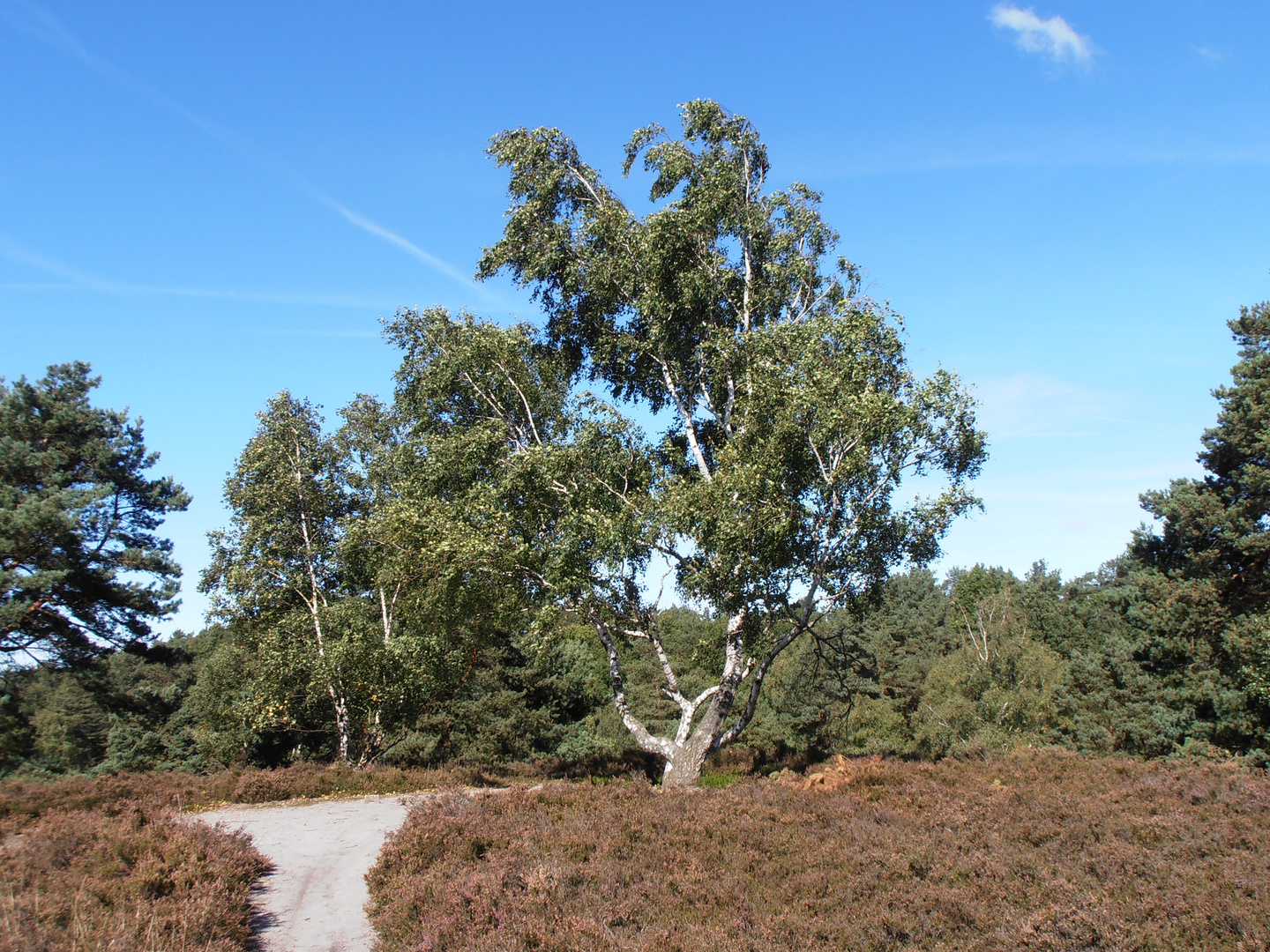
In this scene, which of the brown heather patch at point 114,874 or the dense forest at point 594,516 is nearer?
the brown heather patch at point 114,874

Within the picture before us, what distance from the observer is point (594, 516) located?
16.6 meters

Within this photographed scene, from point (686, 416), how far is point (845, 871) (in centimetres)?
1290

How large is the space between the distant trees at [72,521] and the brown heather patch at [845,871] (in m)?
17.6

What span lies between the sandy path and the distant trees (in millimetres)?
12184

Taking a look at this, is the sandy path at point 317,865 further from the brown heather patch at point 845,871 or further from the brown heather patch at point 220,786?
the brown heather patch at point 220,786

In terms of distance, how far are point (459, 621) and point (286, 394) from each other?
13008mm

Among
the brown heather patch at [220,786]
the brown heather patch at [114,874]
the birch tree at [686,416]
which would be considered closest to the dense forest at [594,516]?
the birch tree at [686,416]

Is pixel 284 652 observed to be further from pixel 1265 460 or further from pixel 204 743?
pixel 1265 460

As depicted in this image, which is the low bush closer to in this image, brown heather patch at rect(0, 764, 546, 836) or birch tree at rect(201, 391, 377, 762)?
brown heather patch at rect(0, 764, 546, 836)

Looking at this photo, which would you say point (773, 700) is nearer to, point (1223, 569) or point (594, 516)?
point (1223, 569)

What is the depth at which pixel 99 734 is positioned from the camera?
50.6 meters

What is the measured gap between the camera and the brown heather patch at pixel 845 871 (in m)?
6.75

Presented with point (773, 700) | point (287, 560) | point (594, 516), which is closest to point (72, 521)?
point (287, 560)

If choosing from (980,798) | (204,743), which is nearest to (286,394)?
(204,743)
